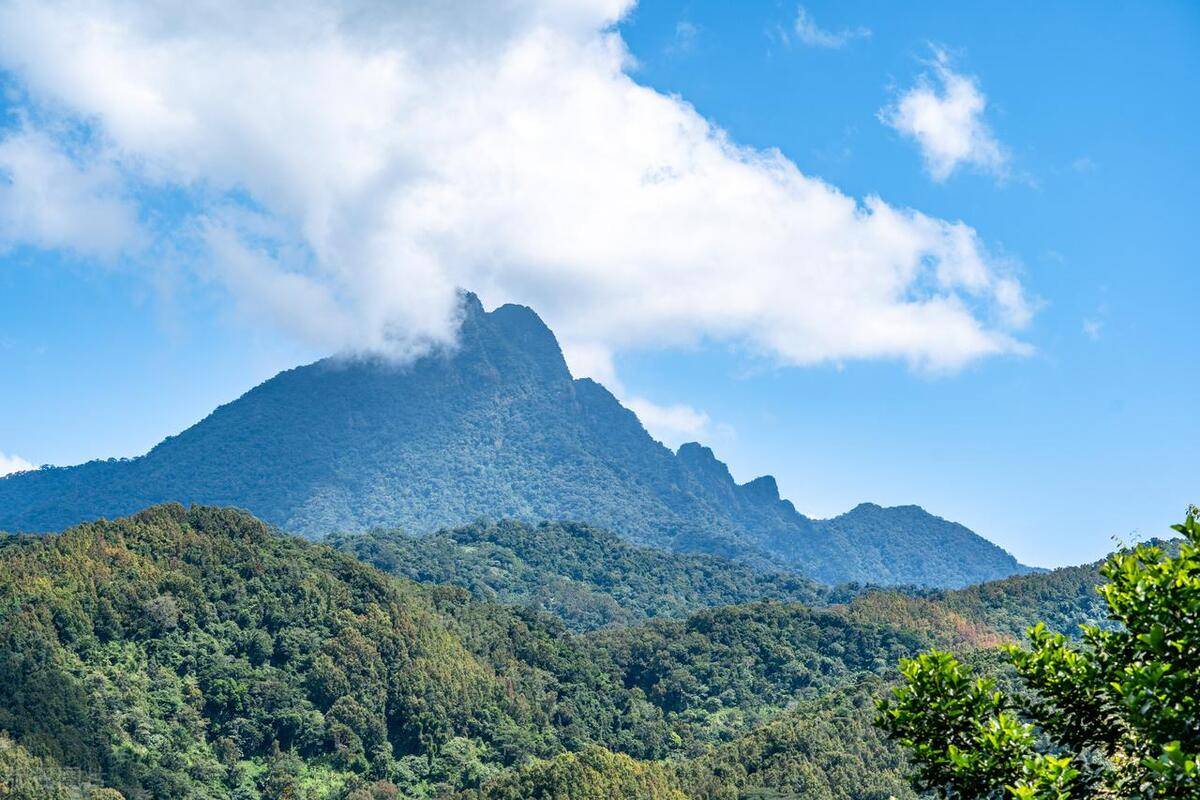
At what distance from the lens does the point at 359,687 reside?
96500 millimetres

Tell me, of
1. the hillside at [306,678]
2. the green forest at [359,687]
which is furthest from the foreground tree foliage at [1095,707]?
the hillside at [306,678]

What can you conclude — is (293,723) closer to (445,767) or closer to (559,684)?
(445,767)

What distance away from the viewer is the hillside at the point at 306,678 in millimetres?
78875

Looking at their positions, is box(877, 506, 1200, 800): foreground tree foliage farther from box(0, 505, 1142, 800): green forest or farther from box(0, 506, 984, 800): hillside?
box(0, 506, 984, 800): hillside

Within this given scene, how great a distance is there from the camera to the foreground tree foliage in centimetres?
1242

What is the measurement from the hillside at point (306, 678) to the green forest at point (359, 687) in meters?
0.23

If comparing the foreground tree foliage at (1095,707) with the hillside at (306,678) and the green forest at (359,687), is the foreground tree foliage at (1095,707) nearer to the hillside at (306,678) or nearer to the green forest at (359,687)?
the green forest at (359,687)

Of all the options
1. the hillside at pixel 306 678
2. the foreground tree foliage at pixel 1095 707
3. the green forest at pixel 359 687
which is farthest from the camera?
the hillside at pixel 306 678

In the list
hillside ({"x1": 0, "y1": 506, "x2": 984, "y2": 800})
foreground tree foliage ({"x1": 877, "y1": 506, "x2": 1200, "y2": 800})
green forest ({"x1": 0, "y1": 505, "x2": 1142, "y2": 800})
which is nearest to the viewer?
foreground tree foliage ({"x1": 877, "y1": 506, "x2": 1200, "y2": 800})

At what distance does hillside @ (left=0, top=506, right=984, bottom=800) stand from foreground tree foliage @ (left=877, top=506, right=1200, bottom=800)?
63.0 m

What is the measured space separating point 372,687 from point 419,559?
10127cm

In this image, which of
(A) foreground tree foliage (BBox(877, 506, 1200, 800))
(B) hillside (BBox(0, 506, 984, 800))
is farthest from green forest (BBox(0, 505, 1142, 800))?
(A) foreground tree foliage (BBox(877, 506, 1200, 800))

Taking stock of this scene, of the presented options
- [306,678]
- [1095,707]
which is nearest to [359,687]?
[306,678]

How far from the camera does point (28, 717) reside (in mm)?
73438
